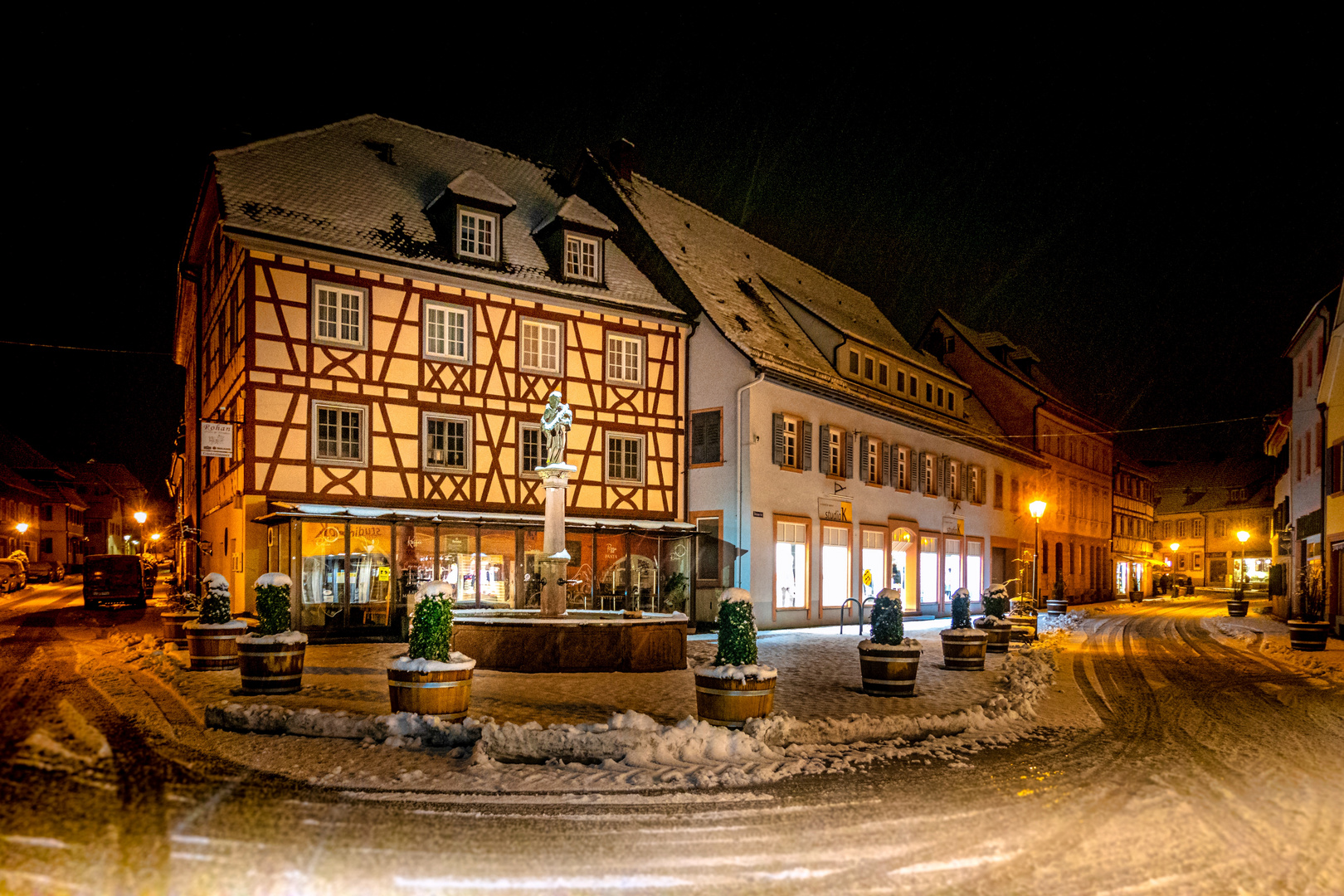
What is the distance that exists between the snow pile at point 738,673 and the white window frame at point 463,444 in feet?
49.7

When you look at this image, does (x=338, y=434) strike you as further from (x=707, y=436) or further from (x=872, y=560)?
(x=872, y=560)

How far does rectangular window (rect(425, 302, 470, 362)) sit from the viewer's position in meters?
24.5

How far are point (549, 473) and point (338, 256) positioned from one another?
352 inches

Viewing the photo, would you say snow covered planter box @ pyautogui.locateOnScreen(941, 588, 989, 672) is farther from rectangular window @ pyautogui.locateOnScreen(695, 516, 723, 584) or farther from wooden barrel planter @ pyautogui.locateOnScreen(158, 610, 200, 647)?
wooden barrel planter @ pyautogui.locateOnScreen(158, 610, 200, 647)

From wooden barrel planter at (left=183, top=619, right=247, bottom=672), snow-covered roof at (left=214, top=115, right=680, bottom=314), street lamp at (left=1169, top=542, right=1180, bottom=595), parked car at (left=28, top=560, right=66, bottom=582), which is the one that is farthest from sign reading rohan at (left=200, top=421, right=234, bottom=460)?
street lamp at (left=1169, top=542, right=1180, bottom=595)

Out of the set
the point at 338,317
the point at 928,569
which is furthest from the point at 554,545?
the point at 928,569

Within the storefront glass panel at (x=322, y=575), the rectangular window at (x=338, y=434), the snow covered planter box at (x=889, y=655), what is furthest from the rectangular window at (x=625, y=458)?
the snow covered planter box at (x=889, y=655)

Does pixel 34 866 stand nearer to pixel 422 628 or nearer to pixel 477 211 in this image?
pixel 422 628

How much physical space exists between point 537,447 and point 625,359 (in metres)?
3.80

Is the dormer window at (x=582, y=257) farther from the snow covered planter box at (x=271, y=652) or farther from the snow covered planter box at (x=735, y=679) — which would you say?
the snow covered planter box at (x=735, y=679)

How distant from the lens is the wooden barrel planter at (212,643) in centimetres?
1584

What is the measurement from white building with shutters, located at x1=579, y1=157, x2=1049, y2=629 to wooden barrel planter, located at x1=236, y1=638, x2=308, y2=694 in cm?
1503

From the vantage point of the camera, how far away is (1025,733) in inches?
436

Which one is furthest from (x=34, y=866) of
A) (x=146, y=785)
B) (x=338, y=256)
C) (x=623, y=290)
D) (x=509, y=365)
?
(x=623, y=290)
